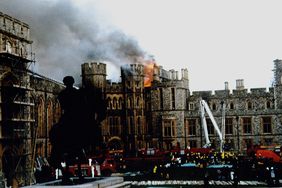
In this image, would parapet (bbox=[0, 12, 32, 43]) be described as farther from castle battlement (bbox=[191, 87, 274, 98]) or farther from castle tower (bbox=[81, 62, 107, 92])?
castle battlement (bbox=[191, 87, 274, 98])

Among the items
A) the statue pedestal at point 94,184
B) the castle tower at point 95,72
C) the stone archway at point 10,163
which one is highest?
the castle tower at point 95,72

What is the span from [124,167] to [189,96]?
68.0ft

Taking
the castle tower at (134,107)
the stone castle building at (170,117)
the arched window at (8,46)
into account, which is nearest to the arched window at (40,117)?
the arched window at (8,46)

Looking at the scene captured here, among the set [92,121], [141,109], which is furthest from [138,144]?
[92,121]

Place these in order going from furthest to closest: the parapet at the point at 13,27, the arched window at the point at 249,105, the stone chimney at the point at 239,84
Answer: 1. the stone chimney at the point at 239,84
2. the arched window at the point at 249,105
3. the parapet at the point at 13,27

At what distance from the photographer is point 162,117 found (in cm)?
5384

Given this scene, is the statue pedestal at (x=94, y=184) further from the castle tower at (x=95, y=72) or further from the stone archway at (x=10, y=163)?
the castle tower at (x=95, y=72)

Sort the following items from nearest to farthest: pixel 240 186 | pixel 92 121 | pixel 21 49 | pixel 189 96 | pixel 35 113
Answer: pixel 92 121 < pixel 240 186 < pixel 21 49 < pixel 35 113 < pixel 189 96

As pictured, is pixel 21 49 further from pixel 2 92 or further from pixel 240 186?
pixel 240 186

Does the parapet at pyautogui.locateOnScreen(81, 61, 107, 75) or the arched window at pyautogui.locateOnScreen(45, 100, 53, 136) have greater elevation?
the parapet at pyautogui.locateOnScreen(81, 61, 107, 75)

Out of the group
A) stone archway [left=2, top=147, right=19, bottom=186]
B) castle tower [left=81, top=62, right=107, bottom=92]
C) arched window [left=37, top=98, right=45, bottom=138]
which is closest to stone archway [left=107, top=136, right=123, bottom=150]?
castle tower [left=81, top=62, right=107, bottom=92]

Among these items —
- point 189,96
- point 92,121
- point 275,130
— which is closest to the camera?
point 92,121

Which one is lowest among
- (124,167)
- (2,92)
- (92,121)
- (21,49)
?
(124,167)

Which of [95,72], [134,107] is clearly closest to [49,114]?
[95,72]
